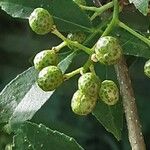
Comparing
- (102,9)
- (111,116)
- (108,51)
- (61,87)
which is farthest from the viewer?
(61,87)

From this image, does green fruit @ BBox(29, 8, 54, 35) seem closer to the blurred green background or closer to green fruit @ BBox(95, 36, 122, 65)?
green fruit @ BBox(95, 36, 122, 65)

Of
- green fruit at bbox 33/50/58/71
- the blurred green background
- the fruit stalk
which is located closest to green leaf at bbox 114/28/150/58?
the fruit stalk

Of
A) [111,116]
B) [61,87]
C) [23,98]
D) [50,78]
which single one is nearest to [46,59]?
[50,78]

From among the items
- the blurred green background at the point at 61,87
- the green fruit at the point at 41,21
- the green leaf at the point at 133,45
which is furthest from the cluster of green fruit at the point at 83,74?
the blurred green background at the point at 61,87

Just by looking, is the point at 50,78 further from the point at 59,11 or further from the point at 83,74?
the point at 59,11

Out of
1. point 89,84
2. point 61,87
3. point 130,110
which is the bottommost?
point 61,87

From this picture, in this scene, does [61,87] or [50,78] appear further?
[61,87]
